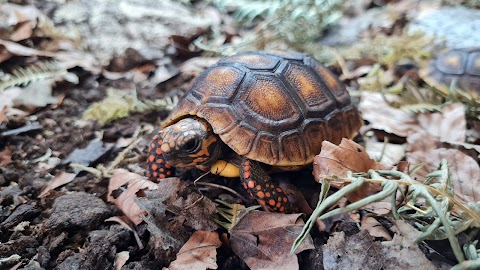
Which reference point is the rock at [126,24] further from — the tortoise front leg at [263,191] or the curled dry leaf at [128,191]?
the tortoise front leg at [263,191]

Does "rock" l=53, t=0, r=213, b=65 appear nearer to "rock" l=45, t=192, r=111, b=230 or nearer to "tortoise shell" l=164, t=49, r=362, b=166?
"tortoise shell" l=164, t=49, r=362, b=166

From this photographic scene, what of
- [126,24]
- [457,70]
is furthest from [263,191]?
[126,24]

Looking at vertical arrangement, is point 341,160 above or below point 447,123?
above

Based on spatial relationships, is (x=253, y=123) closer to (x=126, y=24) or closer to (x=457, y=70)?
(x=457, y=70)

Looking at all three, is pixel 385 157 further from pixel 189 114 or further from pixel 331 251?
pixel 189 114

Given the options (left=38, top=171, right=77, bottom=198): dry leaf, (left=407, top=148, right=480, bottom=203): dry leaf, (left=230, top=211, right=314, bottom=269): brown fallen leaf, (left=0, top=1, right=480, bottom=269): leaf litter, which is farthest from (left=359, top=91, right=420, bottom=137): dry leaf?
(left=38, top=171, right=77, bottom=198): dry leaf
